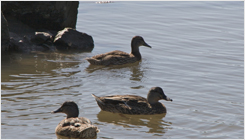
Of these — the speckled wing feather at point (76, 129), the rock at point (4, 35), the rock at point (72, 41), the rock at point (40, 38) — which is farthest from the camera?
the rock at point (72, 41)

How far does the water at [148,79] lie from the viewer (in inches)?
351

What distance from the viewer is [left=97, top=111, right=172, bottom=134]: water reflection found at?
29.8 ft

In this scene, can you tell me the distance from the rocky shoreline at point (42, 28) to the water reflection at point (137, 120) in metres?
5.97

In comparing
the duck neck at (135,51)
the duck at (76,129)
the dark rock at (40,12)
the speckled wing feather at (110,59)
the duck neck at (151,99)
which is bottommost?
the duck at (76,129)

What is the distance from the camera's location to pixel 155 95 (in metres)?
10.1

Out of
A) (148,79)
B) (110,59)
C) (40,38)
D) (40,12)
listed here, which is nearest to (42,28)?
(40,12)

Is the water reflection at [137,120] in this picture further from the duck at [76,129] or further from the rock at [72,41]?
the rock at [72,41]

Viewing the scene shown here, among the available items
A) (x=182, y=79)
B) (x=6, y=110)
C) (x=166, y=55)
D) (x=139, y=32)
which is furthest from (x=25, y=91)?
(x=139, y=32)

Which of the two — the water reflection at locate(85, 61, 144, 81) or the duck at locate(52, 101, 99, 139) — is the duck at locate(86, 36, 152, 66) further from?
the duck at locate(52, 101, 99, 139)

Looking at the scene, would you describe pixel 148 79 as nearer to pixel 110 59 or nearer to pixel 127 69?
pixel 127 69

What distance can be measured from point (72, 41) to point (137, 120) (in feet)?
21.6

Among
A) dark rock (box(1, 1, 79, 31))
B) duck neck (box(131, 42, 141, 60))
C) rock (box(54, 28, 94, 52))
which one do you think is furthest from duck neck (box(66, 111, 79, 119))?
dark rock (box(1, 1, 79, 31))

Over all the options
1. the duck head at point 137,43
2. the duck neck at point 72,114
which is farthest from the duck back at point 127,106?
the duck head at point 137,43

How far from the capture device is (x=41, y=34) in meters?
15.2
